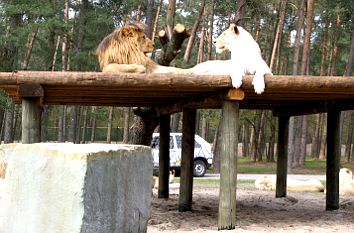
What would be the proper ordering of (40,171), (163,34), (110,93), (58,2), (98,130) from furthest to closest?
(98,130), (58,2), (163,34), (110,93), (40,171)

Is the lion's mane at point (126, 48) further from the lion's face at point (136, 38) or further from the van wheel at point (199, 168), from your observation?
the van wheel at point (199, 168)

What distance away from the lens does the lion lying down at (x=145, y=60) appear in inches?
320

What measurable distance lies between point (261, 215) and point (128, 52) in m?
4.14

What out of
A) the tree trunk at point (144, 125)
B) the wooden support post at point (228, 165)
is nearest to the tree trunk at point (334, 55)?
the tree trunk at point (144, 125)

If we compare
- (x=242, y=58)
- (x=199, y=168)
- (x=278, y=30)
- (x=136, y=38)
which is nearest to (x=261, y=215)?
(x=242, y=58)

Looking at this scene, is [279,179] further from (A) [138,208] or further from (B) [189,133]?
(A) [138,208]

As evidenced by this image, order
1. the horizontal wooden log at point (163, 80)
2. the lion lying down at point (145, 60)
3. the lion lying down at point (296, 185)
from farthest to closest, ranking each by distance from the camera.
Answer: the lion lying down at point (296, 185)
the lion lying down at point (145, 60)
the horizontal wooden log at point (163, 80)

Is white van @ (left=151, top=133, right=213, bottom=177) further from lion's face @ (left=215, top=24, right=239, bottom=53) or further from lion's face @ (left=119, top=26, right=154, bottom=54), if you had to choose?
lion's face @ (left=119, top=26, right=154, bottom=54)

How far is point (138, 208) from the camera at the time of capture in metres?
5.07

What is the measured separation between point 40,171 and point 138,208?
0.88 m

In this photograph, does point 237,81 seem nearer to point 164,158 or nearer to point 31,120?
point 31,120

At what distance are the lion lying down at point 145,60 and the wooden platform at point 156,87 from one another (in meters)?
0.20

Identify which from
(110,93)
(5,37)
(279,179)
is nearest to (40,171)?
(110,93)

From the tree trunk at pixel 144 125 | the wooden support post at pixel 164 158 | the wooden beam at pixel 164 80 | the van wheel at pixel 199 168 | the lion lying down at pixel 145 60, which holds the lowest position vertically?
the van wheel at pixel 199 168
